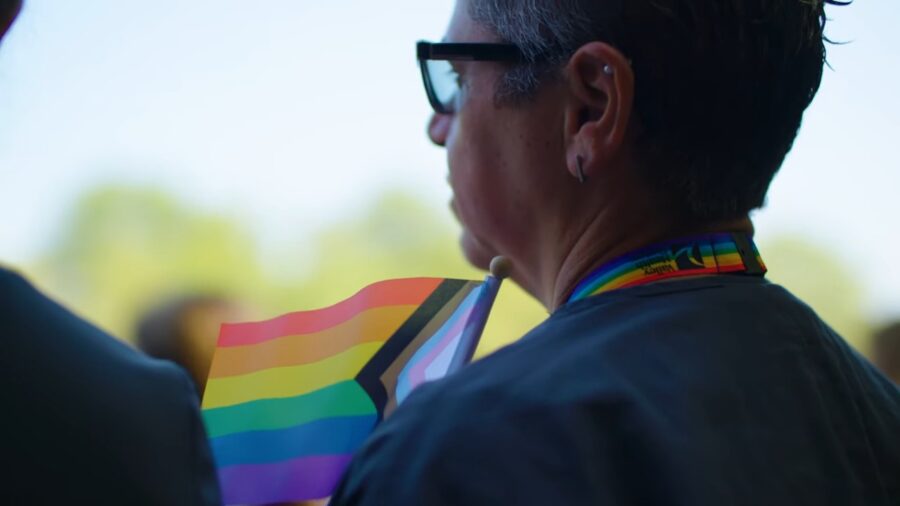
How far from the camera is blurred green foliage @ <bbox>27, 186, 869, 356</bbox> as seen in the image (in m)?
1.36

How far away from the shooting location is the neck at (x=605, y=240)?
861mm

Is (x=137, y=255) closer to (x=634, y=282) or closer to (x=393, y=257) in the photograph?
(x=393, y=257)

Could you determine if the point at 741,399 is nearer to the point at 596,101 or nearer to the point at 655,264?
the point at 655,264

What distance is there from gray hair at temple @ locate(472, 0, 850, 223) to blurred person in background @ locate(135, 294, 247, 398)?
23.9 inches

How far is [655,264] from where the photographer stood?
841 millimetres

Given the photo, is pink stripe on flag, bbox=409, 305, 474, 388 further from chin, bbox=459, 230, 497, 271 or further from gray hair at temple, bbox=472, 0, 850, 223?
gray hair at temple, bbox=472, 0, 850, 223

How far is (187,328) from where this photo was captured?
1.34m

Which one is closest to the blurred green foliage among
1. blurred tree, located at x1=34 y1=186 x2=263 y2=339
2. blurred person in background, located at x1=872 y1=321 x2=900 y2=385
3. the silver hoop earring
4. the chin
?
blurred tree, located at x1=34 y1=186 x2=263 y2=339

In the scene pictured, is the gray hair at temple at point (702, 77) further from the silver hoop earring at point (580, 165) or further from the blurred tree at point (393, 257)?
the blurred tree at point (393, 257)

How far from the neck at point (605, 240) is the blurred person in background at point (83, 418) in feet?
1.33

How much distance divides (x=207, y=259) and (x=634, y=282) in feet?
2.80

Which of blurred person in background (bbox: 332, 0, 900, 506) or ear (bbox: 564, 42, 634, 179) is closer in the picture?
blurred person in background (bbox: 332, 0, 900, 506)

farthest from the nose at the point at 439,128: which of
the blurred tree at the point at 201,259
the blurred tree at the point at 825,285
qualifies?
the blurred tree at the point at 825,285

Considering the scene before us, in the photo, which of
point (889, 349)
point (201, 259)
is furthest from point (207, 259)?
point (889, 349)
